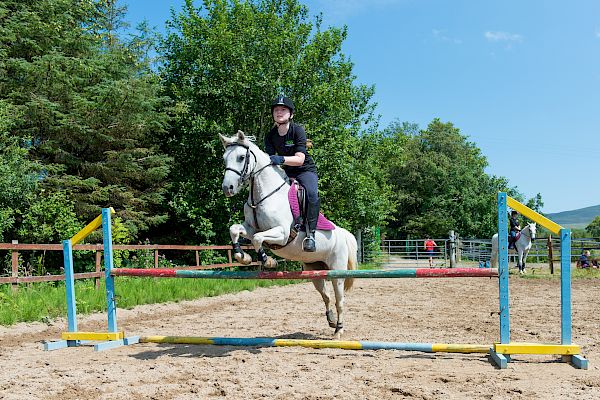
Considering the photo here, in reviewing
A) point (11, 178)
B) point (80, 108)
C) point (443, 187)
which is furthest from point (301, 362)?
point (443, 187)

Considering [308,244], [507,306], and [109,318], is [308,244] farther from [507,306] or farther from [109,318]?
[109,318]

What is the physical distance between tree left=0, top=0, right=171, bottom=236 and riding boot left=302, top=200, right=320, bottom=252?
1134 centimetres

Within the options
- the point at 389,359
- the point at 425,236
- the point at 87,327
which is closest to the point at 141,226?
the point at 87,327

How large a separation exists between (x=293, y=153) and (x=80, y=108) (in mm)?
11638

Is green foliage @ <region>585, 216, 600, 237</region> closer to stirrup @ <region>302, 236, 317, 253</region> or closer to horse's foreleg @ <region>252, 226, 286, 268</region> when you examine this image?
stirrup @ <region>302, 236, 317, 253</region>

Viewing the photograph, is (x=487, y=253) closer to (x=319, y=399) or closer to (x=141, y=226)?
(x=141, y=226)

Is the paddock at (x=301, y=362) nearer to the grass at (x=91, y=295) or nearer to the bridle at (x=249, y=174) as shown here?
the grass at (x=91, y=295)

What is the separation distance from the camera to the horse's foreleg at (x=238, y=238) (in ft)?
15.7

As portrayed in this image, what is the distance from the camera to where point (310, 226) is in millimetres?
5438

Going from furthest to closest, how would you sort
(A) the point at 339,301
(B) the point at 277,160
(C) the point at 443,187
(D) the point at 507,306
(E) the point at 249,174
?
(C) the point at 443,187, (A) the point at 339,301, (B) the point at 277,160, (E) the point at 249,174, (D) the point at 507,306

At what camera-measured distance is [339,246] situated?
624 centimetres

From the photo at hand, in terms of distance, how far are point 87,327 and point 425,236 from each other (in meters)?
41.9

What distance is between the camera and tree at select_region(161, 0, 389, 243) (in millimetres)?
19688

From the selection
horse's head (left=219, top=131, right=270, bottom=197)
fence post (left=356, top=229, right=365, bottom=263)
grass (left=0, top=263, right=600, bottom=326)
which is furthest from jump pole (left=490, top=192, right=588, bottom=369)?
fence post (left=356, top=229, right=365, bottom=263)
